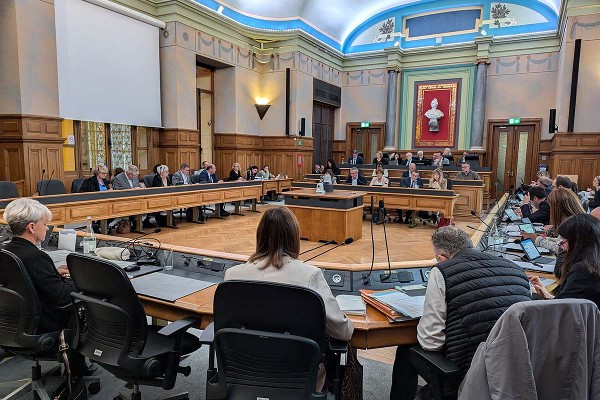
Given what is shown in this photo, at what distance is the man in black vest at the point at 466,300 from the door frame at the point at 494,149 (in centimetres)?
1098

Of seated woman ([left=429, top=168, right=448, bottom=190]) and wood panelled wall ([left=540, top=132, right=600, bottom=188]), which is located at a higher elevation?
Answer: wood panelled wall ([left=540, top=132, right=600, bottom=188])

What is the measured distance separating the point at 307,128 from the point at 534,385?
11.0m

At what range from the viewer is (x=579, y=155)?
29.1 ft

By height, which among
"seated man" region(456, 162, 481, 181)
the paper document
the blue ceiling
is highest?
the blue ceiling

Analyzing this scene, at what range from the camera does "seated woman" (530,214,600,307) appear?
1675 millimetres

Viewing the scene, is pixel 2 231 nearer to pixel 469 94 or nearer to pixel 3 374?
pixel 3 374

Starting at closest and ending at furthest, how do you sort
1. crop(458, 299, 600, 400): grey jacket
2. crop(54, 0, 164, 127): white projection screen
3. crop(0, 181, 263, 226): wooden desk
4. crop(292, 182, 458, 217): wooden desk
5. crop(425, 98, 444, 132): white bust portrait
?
crop(458, 299, 600, 400): grey jacket, crop(0, 181, 263, 226): wooden desk, crop(54, 0, 164, 127): white projection screen, crop(292, 182, 458, 217): wooden desk, crop(425, 98, 444, 132): white bust portrait

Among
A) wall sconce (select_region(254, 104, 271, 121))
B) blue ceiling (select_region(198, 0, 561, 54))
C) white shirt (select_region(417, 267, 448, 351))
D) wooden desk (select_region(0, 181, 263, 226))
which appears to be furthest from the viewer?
wall sconce (select_region(254, 104, 271, 121))

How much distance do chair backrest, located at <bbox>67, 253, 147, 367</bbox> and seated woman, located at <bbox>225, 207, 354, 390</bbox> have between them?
41 cm

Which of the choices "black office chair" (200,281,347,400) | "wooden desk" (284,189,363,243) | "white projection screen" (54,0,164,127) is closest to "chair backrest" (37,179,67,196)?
"white projection screen" (54,0,164,127)

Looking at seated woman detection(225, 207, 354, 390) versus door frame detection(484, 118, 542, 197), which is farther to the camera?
door frame detection(484, 118, 542, 197)

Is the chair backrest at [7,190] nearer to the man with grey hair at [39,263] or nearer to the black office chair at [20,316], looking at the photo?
the man with grey hair at [39,263]

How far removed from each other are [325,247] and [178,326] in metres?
4.17

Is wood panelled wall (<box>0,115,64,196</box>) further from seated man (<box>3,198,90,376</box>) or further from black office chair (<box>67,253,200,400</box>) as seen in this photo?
black office chair (<box>67,253,200,400</box>)
